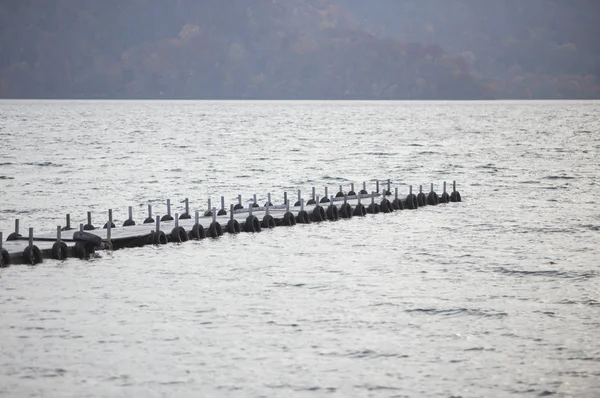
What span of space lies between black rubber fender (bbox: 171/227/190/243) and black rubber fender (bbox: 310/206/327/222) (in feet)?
35.9

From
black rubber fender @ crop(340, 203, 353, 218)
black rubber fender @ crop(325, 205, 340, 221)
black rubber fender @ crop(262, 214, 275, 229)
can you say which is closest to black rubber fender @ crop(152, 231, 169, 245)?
black rubber fender @ crop(262, 214, 275, 229)

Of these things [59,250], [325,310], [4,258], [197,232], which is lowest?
[325,310]

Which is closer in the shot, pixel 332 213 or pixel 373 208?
pixel 332 213

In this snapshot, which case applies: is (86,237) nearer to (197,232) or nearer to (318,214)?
(197,232)

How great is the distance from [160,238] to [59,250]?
5778 millimetres

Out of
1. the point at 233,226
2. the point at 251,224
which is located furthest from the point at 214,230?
the point at 251,224

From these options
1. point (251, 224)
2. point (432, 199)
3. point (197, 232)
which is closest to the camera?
point (197, 232)

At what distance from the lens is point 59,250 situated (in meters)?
40.5

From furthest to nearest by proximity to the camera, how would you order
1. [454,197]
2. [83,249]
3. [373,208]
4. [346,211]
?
[454,197], [373,208], [346,211], [83,249]

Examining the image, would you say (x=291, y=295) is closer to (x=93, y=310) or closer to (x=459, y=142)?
(x=93, y=310)

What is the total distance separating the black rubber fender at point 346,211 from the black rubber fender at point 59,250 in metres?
20.8

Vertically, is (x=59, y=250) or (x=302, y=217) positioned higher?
(x=302, y=217)

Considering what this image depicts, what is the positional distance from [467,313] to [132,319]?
1071 centimetres

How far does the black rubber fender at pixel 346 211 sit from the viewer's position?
192 ft
